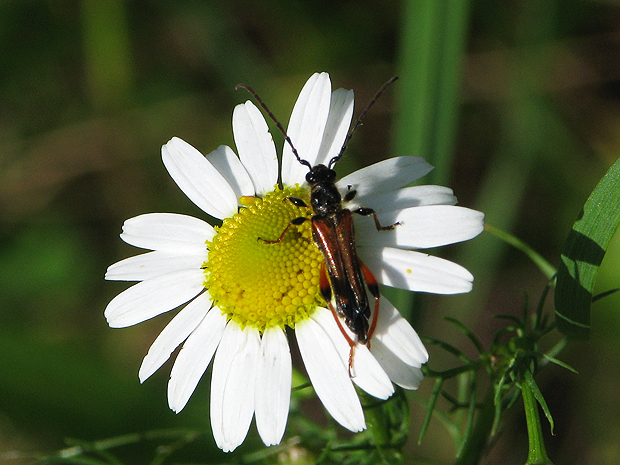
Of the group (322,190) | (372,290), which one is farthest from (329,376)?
(322,190)

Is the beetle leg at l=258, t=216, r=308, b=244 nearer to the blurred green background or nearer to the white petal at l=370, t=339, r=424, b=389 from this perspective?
the white petal at l=370, t=339, r=424, b=389

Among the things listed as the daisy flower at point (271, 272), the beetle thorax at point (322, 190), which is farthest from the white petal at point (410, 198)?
the beetle thorax at point (322, 190)

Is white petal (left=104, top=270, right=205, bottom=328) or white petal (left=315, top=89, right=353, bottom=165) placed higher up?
white petal (left=315, top=89, right=353, bottom=165)

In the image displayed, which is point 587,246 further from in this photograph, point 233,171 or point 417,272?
point 233,171

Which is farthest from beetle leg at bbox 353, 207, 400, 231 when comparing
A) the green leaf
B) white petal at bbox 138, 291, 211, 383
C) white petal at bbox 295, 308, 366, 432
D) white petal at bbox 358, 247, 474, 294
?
white petal at bbox 138, 291, 211, 383

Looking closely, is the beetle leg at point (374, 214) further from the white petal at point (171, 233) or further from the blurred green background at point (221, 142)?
the blurred green background at point (221, 142)

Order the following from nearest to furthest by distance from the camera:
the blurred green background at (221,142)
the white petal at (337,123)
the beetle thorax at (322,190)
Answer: the beetle thorax at (322,190) → the white petal at (337,123) → the blurred green background at (221,142)

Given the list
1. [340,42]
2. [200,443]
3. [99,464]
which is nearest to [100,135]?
[340,42]

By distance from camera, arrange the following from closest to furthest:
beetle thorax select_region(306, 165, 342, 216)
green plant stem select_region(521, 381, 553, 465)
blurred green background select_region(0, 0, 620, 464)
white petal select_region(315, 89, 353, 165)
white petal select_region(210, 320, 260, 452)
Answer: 1. green plant stem select_region(521, 381, 553, 465)
2. white petal select_region(210, 320, 260, 452)
3. beetle thorax select_region(306, 165, 342, 216)
4. white petal select_region(315, 89, 353, 165)
5. blurred green background select_region(0, 0, 620, 464)
